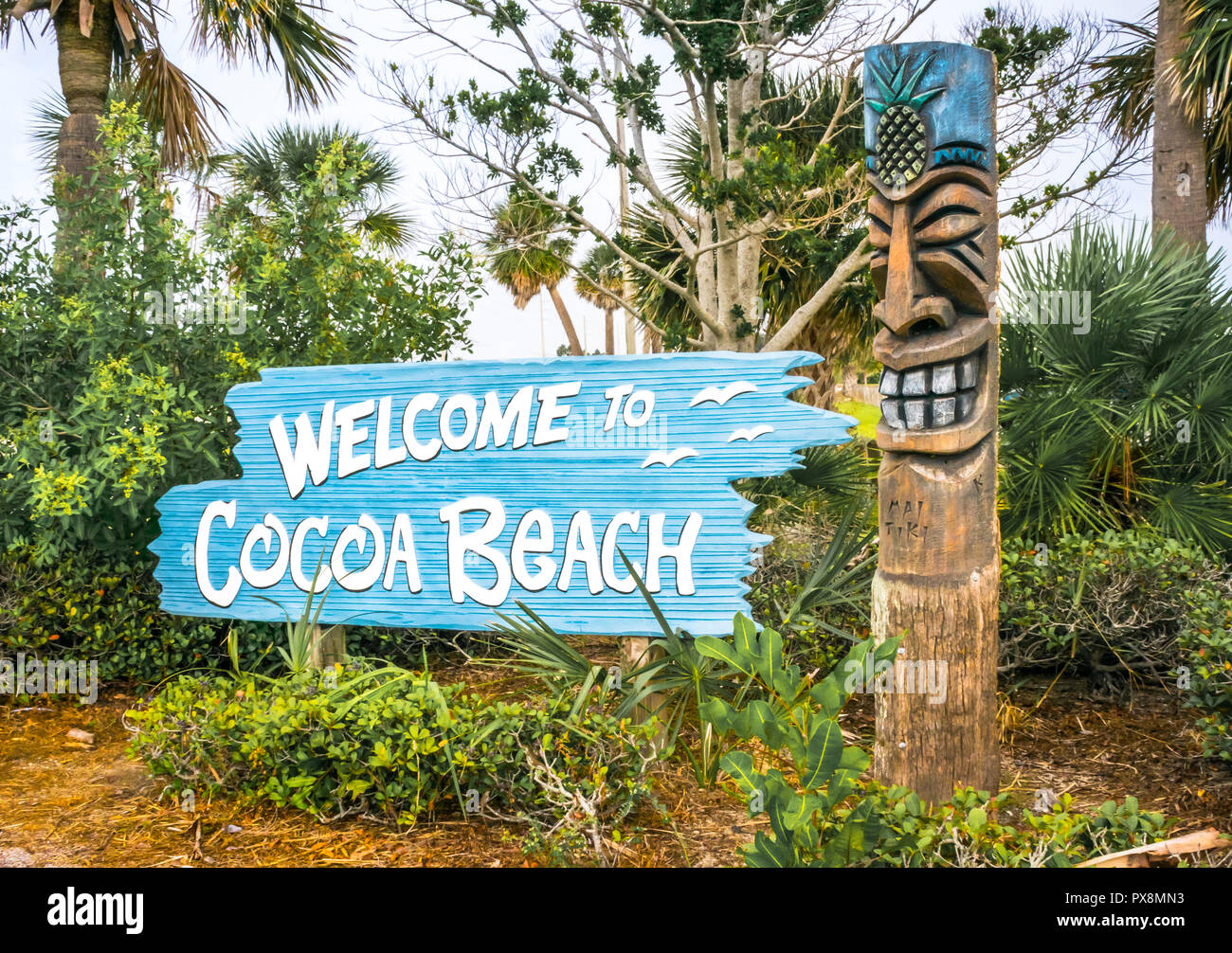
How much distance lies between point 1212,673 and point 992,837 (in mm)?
1713

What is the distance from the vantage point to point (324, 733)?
399cm

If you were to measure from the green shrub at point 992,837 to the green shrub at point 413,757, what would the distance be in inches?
45.7

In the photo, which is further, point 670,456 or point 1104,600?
point 1104,600

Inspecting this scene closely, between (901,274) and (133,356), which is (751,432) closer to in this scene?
(901,274)

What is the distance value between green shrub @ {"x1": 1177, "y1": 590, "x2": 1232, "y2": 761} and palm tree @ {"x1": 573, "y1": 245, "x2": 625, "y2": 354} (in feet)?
15.8

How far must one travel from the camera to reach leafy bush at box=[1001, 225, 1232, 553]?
5816 millimetres

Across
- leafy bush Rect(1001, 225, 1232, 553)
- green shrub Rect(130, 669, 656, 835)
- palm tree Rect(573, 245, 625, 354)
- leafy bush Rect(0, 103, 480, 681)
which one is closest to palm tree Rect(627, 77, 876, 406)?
palm tree Rect(573, 245, 625, 354)

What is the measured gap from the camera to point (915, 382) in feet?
13.5

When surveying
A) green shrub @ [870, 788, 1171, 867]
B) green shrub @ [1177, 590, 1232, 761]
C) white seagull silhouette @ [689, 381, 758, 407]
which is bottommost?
green shrub @ [870, 788, 1171, 867]

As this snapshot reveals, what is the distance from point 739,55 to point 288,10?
5.63 metres

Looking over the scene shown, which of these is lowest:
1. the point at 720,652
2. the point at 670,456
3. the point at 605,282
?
the point at 720,652

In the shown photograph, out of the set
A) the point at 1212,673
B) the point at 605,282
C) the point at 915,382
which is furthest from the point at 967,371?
the point at 605,282

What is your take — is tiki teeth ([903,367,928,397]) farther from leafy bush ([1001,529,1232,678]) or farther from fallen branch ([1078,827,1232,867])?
fallen branch ([1078,827,1232,867])
